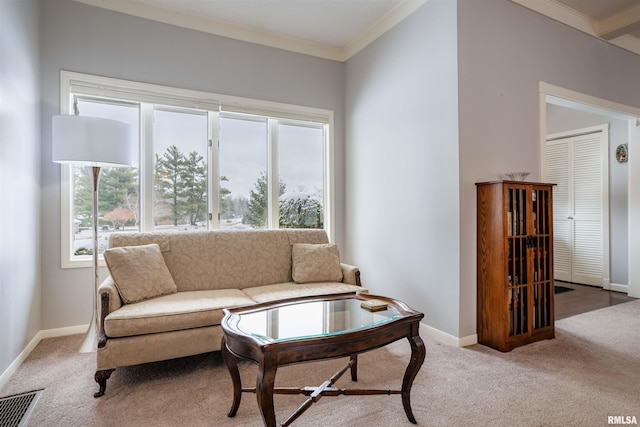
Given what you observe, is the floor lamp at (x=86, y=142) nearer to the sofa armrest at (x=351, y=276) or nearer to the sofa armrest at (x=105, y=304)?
the sofa armrest at (x=105, y=304)

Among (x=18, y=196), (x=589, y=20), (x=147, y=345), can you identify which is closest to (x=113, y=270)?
(x=147, y=345)

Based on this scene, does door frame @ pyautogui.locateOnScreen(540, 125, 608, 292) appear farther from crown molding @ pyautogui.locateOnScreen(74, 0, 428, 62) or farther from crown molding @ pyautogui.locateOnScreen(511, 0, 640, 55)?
crown molding @ pyautogui.locateOnScreen(74, 0, 428, 62)

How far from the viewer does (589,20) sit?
3.60m

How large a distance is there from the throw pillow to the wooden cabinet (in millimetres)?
1225

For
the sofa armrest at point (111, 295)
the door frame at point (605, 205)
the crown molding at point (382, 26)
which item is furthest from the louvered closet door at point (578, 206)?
the sofa armrest at point (111, 295)

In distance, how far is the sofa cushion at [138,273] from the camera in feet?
7.77

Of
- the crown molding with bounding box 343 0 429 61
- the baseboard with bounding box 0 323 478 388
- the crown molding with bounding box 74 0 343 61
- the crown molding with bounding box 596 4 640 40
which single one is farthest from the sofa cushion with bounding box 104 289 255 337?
the crown molding with bounding box 596 4 640 40

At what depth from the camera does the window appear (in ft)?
10.4

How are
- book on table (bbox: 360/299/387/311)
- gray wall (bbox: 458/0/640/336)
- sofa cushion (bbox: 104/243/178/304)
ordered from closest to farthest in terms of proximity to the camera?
book on table (bbox: 360/299/387/311) < sofa cushion (bbox: 104/243/178/304) < gray wall (bbox: 458/0/640/336)

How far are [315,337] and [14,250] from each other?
227 cm

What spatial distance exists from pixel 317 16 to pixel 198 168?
1977mm

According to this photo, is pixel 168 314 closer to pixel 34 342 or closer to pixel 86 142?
pixel 86 142

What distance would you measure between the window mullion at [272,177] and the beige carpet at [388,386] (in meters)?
1.74

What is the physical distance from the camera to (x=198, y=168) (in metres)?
3.59
